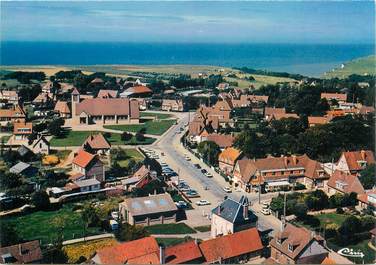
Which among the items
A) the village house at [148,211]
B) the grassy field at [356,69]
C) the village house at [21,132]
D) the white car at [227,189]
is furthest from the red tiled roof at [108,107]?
the grassy field at [356,69]

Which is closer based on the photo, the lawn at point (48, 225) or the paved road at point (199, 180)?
the lawn at point (48, 225)

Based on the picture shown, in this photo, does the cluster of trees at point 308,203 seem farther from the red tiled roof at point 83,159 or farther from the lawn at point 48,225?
the red tiled roof at point 83,159

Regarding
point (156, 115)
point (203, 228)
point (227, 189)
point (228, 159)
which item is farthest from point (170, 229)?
point (156, 115)

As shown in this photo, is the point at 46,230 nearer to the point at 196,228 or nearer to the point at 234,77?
the point at 196,228

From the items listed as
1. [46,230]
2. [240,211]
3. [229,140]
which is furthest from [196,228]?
[229,140]

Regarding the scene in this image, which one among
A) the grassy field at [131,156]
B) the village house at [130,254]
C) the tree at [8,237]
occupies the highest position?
the village house at [130,254]

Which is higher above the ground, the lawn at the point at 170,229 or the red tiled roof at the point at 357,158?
the red tiled roof at the point at 357,158

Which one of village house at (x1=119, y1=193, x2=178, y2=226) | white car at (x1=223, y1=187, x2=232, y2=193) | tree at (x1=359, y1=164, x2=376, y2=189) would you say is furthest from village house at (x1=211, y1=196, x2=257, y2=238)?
tree at (x1=359, y1=164, x2=376, y2=189)
